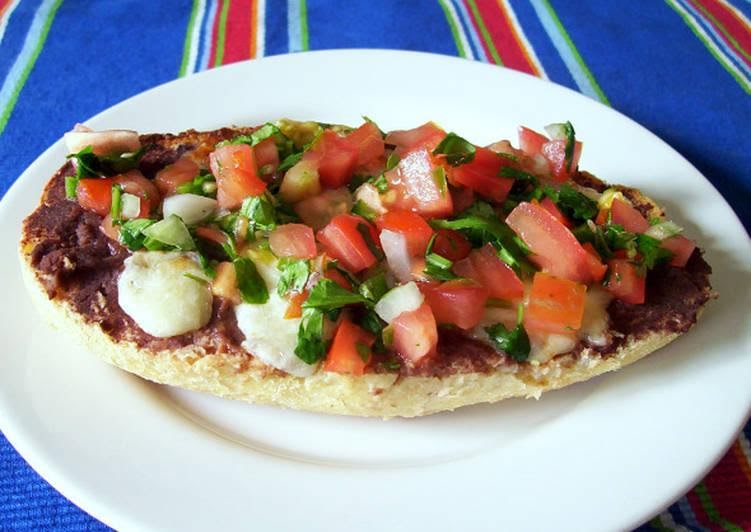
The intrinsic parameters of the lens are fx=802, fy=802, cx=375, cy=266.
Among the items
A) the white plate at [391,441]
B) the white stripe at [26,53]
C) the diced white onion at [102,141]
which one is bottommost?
the white plate at [391,441]

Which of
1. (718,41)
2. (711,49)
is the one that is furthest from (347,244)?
(718,41)

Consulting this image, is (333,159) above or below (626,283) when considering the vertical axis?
above

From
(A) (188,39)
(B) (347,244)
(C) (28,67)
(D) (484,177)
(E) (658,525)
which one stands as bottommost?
(E) (658,525)

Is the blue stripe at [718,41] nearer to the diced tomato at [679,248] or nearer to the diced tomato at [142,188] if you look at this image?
the diced tomato at [679,248]

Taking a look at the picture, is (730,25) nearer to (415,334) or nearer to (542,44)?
(542,44)

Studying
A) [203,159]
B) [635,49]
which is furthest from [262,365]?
[635,49]

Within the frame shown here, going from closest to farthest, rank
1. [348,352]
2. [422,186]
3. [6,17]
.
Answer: [348,352] → [422,186] → [6,17]

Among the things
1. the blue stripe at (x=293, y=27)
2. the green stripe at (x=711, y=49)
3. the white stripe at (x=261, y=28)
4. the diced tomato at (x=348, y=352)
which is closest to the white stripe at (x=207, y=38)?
the white stripe at (x=261, y=28)

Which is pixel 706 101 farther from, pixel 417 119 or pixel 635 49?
pixel 417 119
